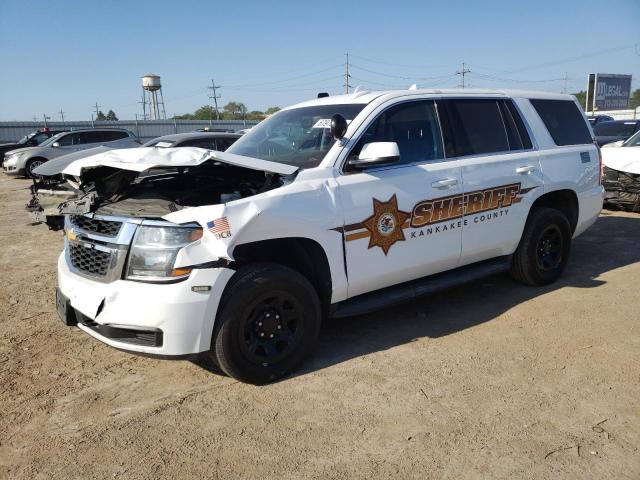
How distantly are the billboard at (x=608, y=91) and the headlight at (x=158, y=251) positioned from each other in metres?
62.1

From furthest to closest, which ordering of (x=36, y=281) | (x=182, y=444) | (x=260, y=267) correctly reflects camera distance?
(x=36, y=281)
(x=260, y=267)
(x=182, y=444)

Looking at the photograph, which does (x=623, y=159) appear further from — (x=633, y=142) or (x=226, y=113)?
(x=226, y=113)

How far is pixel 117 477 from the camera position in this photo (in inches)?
105

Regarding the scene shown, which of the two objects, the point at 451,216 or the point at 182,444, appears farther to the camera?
the point at 451,216

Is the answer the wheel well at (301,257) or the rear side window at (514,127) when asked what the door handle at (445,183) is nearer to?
the rear side window at (514,127)

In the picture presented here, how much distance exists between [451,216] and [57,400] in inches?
124

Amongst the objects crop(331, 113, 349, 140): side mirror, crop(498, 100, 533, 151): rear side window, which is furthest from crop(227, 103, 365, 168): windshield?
crop(498, 100, 533, 151): rear side window

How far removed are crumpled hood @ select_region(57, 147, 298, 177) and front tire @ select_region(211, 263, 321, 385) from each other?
2.15 ft

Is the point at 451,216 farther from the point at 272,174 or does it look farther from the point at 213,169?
the point at 213,169

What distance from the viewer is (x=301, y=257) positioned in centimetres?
373

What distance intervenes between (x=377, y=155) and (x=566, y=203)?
2938 mm

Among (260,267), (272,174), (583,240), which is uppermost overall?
(272,174)

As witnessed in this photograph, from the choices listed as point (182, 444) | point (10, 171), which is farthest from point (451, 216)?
point (10, 171)

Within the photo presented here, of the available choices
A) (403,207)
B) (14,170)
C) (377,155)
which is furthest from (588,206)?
(14,170)
